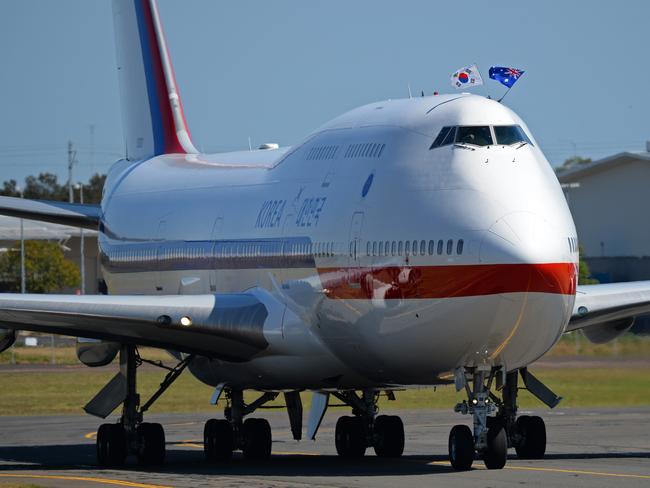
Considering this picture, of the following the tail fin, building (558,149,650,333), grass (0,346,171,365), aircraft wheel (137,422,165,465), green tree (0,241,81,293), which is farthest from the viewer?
green tree (0,241,81,293)

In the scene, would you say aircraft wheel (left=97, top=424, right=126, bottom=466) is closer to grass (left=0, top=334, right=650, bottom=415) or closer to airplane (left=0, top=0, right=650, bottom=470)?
airplane (left=0, top=0, right=650, bottom=470)

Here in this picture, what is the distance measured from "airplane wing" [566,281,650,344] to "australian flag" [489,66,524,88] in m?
4.00

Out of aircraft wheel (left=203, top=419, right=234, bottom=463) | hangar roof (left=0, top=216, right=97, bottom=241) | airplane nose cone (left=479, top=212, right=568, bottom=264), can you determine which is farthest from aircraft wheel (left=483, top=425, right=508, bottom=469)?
hangar roof (left=0, top=216, right=97, bottom=241)

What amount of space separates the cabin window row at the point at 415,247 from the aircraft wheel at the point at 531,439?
5176 mm

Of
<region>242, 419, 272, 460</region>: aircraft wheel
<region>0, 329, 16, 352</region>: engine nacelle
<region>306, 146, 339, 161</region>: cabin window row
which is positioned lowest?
<region>242, 419, 272, 460</region>: aircraft wheel

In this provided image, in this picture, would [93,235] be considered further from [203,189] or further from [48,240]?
[203,189]

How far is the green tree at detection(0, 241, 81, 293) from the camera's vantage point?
112438 millimetres

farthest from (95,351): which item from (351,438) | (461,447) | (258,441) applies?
(461,447)

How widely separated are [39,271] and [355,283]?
90.1 meters

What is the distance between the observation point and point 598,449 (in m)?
31.4

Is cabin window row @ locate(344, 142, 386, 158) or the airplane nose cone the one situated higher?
cabin window row @ locate(344, 142, 386, 158)

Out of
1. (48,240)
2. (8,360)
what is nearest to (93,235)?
(48,240)

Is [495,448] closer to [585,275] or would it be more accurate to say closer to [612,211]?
[585,275]

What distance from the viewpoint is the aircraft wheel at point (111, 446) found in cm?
2920
